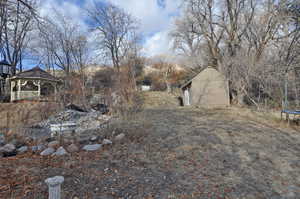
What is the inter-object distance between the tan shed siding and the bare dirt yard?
32.3 ft

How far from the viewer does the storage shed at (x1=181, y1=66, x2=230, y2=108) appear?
48.8ft

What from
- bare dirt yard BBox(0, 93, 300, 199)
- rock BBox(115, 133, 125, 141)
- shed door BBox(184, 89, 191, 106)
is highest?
shed door BBox(184, 89, 191, 106)

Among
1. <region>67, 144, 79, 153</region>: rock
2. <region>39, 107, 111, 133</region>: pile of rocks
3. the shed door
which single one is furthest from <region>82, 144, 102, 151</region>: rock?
the shed door

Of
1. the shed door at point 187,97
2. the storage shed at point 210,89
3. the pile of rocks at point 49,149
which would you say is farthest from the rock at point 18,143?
the shed door at point 187,97

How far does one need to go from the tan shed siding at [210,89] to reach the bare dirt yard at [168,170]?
32.3ft

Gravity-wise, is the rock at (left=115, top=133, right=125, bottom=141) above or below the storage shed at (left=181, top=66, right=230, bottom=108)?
below

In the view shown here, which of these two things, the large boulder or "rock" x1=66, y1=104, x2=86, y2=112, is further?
"rock" x1=66, y1=104, x2=86, y2=112

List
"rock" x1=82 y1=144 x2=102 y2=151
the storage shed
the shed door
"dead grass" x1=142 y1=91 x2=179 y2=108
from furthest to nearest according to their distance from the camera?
the shed door < "dead grass" x1=142 y1=91 x2=179 y2=108 < the storage shed < "rock" x1=82 y1=144 x2=102 y2=151

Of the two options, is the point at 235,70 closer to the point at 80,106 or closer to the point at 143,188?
the point at 80,106

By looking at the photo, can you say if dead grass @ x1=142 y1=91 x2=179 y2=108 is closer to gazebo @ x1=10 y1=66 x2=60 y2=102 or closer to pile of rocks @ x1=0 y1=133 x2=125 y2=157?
gazebo @ x1=10 y1=66 x2=60 y2=102

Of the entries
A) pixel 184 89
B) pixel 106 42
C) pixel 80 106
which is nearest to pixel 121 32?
pixel 106 42

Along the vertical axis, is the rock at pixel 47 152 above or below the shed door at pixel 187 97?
below

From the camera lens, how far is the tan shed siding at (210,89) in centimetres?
1489

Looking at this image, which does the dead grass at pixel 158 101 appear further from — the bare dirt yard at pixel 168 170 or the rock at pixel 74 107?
the bare dirt yard at pixel 168 170
